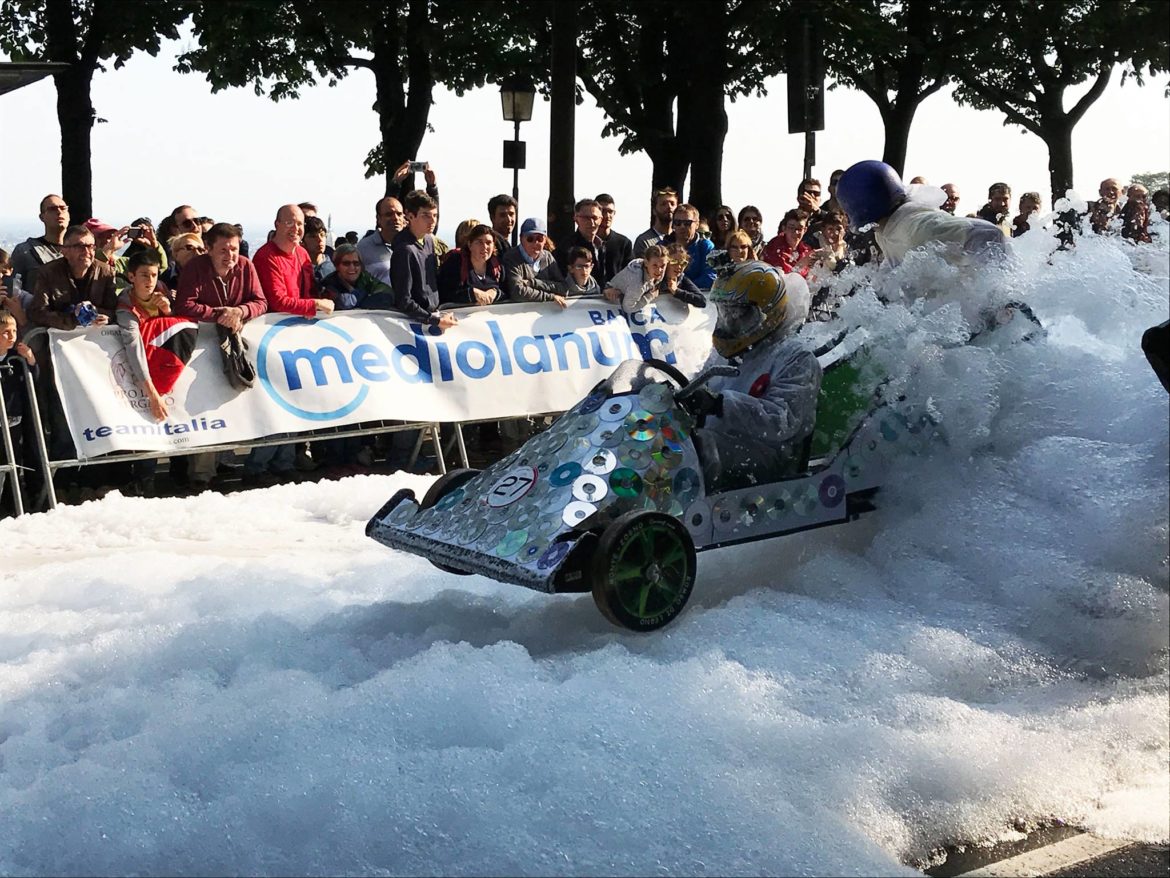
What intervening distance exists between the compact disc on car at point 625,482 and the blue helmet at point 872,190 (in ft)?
7.97

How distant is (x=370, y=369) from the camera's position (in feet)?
32.5

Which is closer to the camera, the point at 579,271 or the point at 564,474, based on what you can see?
the point at 564,474

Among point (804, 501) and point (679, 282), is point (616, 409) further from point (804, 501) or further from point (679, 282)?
point (679, 282)

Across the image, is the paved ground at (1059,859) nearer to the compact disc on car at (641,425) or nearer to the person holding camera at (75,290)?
the compact disc on car at (641,425)

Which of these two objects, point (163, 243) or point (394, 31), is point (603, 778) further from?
point (394, 31)

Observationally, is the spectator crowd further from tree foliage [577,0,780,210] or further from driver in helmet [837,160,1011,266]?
tree foliage [577,0,780,210]

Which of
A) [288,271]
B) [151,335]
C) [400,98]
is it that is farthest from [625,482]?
[400,98]

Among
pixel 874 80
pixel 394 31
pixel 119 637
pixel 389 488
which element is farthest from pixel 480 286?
pixel 874 80

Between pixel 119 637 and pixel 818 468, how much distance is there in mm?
3035

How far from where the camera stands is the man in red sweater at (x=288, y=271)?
976 cm

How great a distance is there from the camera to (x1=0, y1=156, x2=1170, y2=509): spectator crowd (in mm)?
9172

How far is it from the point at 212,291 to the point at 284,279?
555 millimetres

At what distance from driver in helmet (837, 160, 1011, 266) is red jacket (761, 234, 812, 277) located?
464 cm

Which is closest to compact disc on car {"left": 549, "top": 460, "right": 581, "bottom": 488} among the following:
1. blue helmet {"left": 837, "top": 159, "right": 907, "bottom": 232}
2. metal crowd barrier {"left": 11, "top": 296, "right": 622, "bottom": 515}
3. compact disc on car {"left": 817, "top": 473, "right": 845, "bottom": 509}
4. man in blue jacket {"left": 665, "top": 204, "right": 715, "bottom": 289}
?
compact disc on car {"left": 817, "top": 473, "right": 845, "bottom": 509}
